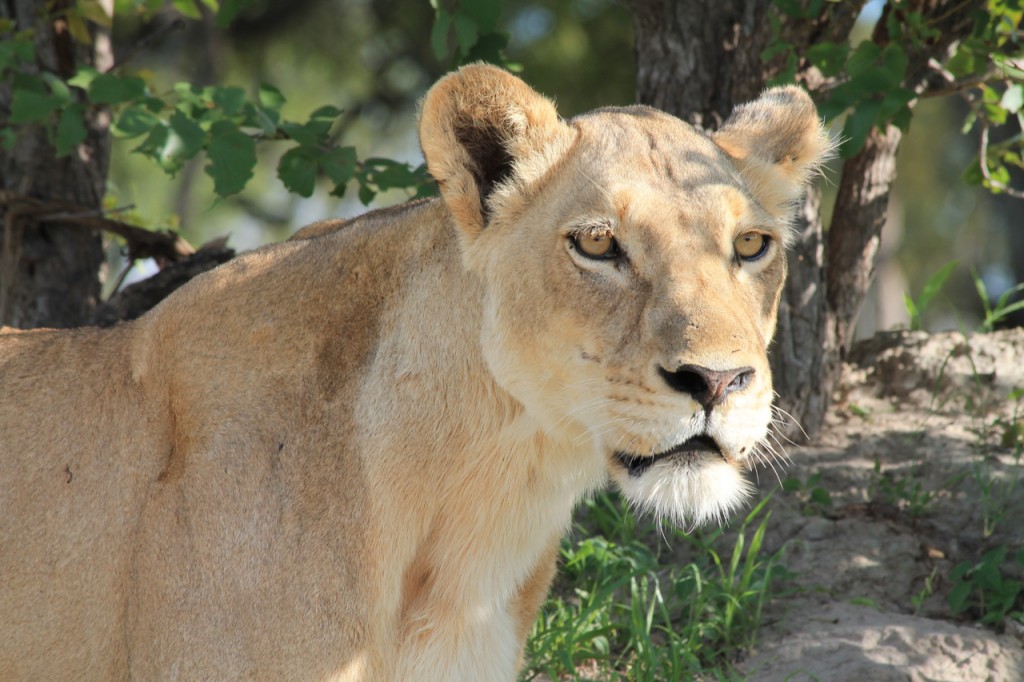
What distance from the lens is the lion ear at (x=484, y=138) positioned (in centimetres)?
303

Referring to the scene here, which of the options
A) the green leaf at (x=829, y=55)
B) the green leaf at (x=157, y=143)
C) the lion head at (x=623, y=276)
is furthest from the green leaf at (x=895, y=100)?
the green leaf at (x=157, y=143)

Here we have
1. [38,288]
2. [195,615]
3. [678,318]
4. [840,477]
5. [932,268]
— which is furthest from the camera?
[932,268]

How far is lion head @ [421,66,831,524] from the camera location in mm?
2717

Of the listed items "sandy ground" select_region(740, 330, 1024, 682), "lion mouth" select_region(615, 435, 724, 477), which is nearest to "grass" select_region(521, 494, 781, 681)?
"sandy ground" select_region(740, 330, 1024, 682)

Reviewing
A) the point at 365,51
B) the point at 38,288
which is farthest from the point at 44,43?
the point at 365,51

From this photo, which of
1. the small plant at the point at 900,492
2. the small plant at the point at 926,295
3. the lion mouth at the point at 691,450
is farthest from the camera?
the small plant at the point at 926,295

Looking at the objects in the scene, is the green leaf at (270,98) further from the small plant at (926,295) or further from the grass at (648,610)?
the small plant at (926,295)

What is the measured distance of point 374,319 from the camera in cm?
328

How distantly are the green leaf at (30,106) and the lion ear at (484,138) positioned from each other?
2.12 metres

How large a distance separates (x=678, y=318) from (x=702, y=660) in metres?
2.05

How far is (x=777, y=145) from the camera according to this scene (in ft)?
11.8

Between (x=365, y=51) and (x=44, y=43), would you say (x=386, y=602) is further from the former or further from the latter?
(x=365, y=51)

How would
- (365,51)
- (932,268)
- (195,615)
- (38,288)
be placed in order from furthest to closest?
(932,268)
(365,51)
(38,288)
(195,615)

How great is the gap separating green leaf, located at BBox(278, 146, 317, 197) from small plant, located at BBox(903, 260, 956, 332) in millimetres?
3098
